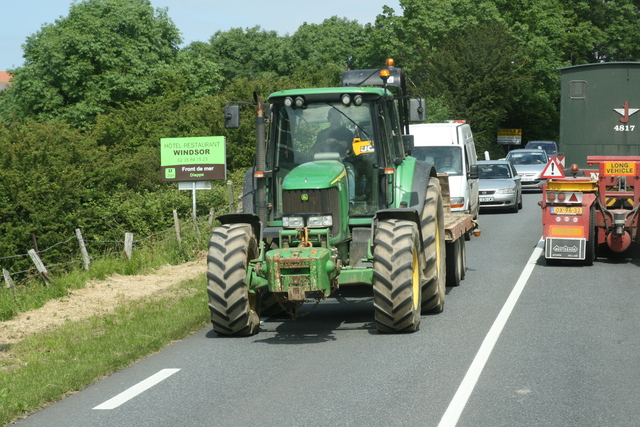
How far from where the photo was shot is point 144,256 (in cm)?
1908

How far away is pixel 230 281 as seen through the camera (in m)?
9.77

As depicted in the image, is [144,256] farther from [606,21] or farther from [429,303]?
[606,21]

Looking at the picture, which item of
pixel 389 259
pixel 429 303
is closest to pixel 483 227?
pixel 429 303

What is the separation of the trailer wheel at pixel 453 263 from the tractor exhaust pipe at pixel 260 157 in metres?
3.79

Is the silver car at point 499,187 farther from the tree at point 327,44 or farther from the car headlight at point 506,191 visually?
the tree at point 327,44

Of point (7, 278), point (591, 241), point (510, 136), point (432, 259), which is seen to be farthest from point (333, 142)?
point (510, 136)

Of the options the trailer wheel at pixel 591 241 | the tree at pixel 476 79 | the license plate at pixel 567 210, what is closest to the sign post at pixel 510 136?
the tree at pixel 476 79

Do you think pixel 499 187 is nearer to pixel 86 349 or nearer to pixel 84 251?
pixel 84 251

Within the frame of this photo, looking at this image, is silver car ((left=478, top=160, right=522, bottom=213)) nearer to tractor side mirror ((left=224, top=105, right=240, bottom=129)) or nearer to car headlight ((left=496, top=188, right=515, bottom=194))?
car headlight ((left=496, top=188, right=515, bottom=194))

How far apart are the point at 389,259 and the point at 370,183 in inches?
53.7

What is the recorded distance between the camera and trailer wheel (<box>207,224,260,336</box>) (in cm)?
978

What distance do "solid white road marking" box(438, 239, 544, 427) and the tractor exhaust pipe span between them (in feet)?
9.45

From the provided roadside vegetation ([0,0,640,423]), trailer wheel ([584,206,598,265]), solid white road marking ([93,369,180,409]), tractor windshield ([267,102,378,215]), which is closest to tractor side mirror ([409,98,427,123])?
tractor windshield ([267,102,378,215])

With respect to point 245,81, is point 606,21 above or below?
above
